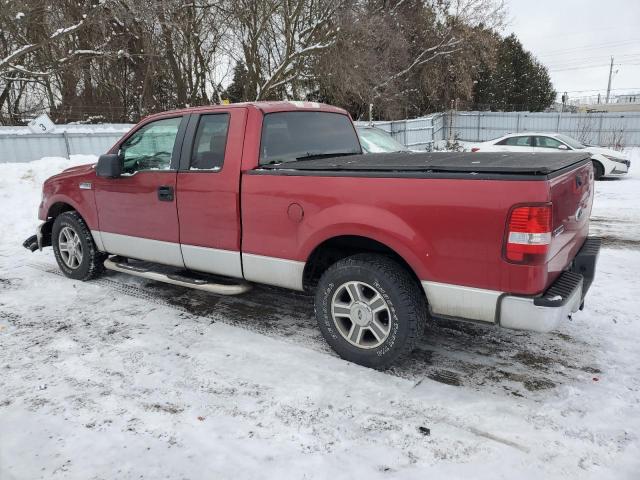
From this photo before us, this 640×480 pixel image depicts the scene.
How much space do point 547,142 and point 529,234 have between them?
1279 cm

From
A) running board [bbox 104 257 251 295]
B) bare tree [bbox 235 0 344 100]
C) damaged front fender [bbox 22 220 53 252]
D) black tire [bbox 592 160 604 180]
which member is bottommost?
black tire [bbox 592 160 604 180]

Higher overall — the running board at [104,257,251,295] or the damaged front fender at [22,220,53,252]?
the damaged front fender at [22,220,53,252]

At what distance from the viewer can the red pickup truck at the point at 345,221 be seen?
284 centimetres

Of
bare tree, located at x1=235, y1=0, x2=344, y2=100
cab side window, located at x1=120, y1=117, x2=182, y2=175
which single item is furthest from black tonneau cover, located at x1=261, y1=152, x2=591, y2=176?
bare tree, located at x1=235, y1=0, x2=344, y2=100

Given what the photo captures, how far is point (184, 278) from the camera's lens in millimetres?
4527

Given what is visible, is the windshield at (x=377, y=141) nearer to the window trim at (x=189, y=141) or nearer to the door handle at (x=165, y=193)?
the window trim at (x=189, y=141)

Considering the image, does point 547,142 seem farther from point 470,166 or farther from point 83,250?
point 83,250

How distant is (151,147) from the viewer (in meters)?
4.71

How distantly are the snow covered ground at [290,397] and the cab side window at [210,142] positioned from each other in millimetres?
1408

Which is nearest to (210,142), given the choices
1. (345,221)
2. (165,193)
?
(165,193)

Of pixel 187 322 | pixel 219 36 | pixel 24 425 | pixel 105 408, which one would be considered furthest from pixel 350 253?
pixel 219 36

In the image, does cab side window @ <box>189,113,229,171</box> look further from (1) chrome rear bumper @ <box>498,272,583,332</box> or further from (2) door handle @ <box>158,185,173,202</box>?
(1) chrome rear bumper @ <box>498,272,583,332</box>

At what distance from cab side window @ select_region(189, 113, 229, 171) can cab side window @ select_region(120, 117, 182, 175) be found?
0.98 feet

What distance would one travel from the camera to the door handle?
4.39 m
